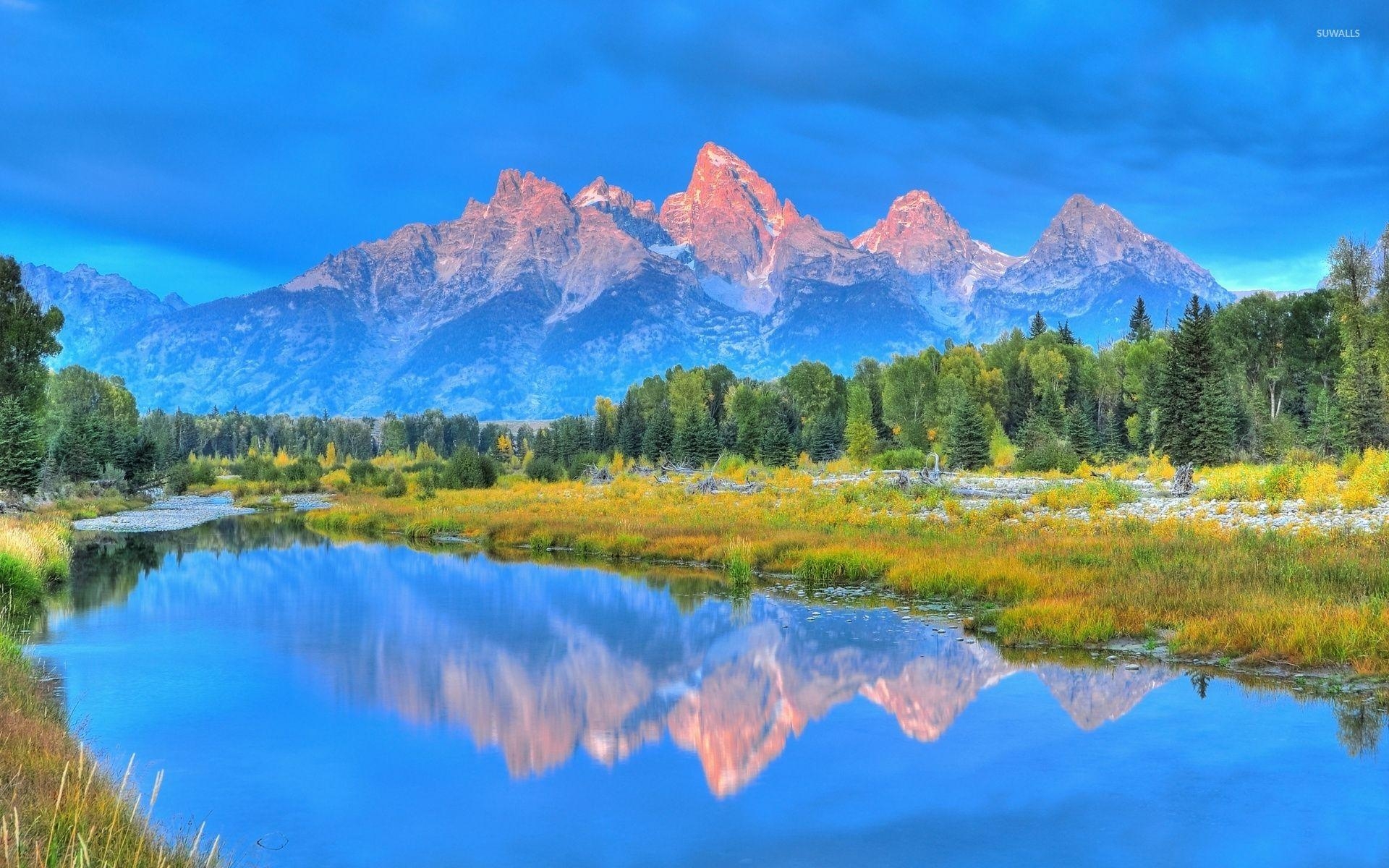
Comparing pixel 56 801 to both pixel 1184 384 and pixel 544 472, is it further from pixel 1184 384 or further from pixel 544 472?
pixel 544 472

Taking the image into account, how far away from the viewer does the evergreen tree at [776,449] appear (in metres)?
85.1

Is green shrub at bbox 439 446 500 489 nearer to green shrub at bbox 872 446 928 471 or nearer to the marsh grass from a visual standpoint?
green shrub at bbox 872 446 928 471

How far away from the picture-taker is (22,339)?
47.9 metres

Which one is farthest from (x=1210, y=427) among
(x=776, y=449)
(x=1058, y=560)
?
(x=1058, y=560)

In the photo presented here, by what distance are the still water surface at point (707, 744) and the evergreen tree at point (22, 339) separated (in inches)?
1204

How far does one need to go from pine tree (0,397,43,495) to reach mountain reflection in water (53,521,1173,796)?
19179 millimetres

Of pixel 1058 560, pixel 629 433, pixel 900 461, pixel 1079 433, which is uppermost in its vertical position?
pixel 629 433

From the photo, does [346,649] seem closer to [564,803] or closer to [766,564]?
[564,803]

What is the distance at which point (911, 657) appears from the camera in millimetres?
18344

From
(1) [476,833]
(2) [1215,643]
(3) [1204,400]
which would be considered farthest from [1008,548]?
(3) [1204,400]

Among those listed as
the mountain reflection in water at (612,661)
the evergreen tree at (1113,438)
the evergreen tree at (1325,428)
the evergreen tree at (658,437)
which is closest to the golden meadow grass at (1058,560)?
the mountain reflection in water at (612,661)

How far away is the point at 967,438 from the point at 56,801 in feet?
220

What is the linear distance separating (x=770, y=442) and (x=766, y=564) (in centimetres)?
5568

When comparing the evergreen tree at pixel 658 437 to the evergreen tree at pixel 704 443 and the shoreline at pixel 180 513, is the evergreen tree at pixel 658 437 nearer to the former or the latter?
the evergreen tree at pixel 704 443
